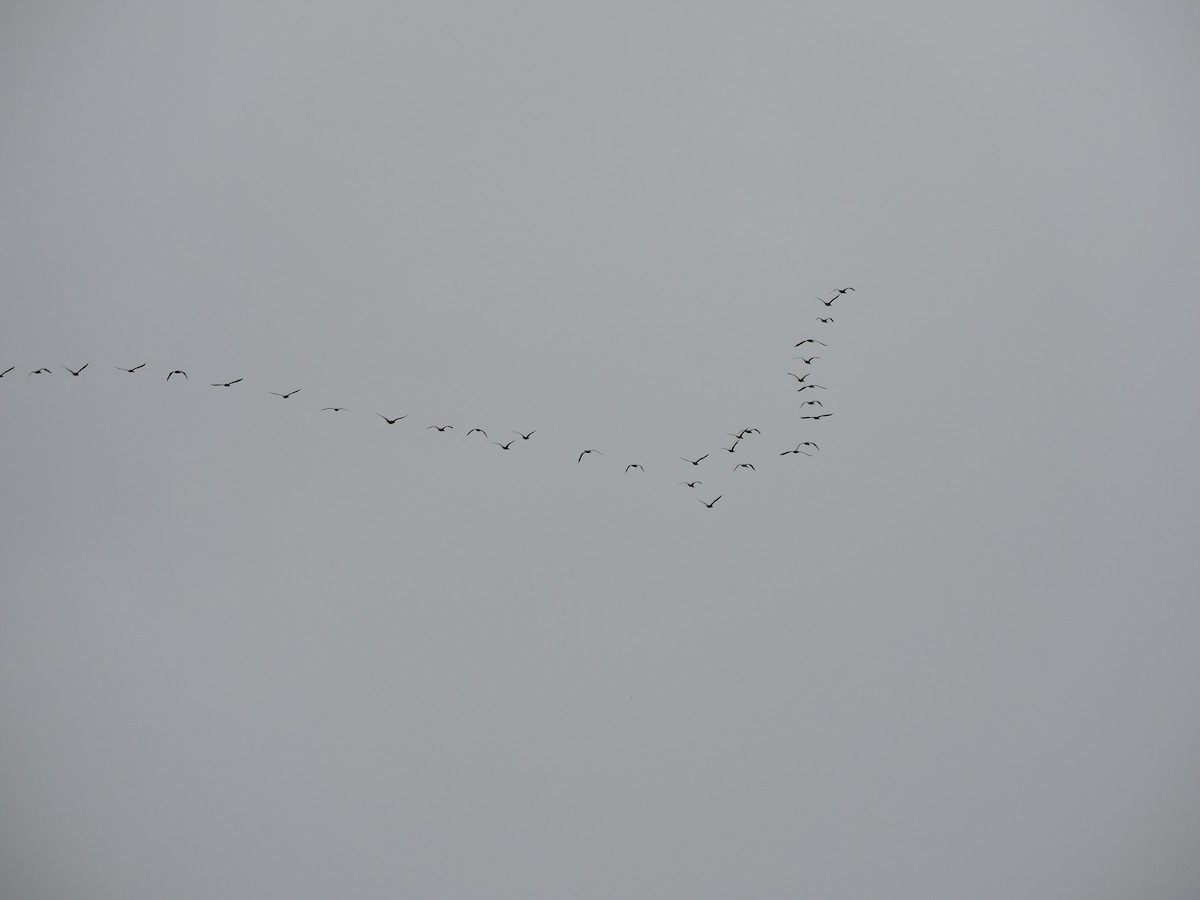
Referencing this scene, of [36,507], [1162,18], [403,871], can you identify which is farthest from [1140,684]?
[36,507]

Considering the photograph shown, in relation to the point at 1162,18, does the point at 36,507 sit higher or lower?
lower

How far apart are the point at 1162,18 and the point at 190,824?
61.1 ft

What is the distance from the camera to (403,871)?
35.8ft

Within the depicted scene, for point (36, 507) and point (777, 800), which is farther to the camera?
point (777, 800)

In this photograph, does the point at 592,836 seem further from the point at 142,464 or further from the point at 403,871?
the point at 142,464

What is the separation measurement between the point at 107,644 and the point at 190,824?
296 centimetres

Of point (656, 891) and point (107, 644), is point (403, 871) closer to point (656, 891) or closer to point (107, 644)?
point (656, 891)

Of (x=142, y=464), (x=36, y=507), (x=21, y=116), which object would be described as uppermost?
(x=21, y=116)

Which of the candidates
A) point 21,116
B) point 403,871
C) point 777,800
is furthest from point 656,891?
point 21,116

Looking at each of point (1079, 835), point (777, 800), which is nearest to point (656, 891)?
point (777, 800)

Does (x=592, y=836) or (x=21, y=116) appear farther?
(x=592, y=836)

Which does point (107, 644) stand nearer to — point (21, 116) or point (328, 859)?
point (328, 859)

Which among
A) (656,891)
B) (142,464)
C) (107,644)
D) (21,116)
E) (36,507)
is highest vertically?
(21,116)

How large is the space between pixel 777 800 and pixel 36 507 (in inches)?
461
